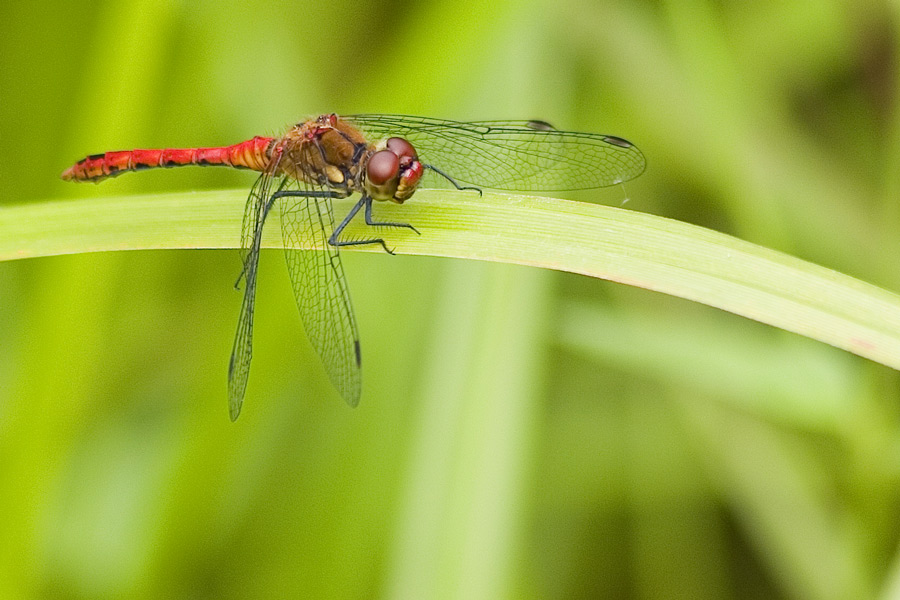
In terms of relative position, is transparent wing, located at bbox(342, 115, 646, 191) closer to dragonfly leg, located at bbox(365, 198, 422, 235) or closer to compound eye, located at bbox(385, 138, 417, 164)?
compound eye, located at bbox(385, 138, 417, 164)

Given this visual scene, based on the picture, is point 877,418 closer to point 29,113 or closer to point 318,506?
point 318,506

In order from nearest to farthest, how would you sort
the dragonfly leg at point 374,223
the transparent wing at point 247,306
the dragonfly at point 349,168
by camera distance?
1. the transparent wing at point 247,306
2. the dragonfly leg at point 374,223
3. the dragonfly at point 349,168

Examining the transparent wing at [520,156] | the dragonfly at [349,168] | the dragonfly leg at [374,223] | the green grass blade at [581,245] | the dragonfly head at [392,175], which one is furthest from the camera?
the transparent wing at [520,156]

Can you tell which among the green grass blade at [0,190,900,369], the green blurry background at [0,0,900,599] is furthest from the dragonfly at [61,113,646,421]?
the green grass blade at [0,190,900,369]

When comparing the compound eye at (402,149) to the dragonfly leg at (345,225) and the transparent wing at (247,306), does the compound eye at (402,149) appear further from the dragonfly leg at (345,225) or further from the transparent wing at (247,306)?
the transparent wing at (247,306)

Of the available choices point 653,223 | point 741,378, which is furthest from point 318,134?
point 741,378

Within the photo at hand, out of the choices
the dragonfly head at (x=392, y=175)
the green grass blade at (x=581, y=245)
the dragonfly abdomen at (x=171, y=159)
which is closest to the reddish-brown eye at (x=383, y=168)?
the dragonfly head at (x=392, y=175)

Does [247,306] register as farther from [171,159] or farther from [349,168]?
[171,159]

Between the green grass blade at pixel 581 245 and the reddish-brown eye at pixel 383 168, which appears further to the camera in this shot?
the reddish-brown eye at pixel 383 168

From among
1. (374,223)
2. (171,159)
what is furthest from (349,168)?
(171,159)
